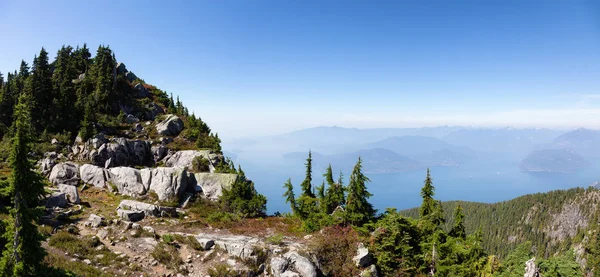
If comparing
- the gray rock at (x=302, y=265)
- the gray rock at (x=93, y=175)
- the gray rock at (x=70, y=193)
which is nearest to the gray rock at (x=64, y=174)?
the gray rock at (x=93, y=175)

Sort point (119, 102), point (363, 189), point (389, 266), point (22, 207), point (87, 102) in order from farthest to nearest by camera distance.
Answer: point (119, 102) → point (87, 102) → point (363, 189) → point (389, 266) → point (22, 207)

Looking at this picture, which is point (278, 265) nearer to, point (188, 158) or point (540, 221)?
point (188, 158)

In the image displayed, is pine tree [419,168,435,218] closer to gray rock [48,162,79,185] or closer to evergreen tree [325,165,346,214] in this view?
evergreen tree [325,165,346,214]

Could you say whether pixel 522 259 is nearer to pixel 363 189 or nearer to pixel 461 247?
pixel 461 247

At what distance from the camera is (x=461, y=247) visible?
2656 centimetres

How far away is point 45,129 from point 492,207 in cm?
23674

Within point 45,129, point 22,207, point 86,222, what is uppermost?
point 45,129

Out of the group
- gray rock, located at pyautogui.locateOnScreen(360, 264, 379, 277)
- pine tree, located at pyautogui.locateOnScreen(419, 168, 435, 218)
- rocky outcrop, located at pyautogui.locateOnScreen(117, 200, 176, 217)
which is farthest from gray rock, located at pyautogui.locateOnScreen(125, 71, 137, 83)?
pine tree, located at pyautogui.locateOnScreen(419, 168, 435, 218)

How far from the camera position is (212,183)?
35.9 m

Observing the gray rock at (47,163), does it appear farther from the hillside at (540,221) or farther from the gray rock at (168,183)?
the hillside at (540,221)

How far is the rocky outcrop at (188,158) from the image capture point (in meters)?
42.2

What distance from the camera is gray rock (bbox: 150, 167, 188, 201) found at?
3316 cm

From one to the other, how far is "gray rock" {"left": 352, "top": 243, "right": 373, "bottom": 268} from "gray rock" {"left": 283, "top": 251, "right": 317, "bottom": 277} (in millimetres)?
4176

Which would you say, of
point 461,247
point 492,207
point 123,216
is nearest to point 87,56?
point 123,216
